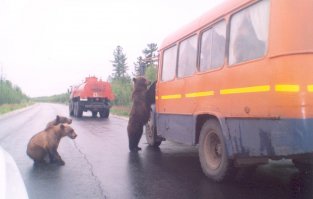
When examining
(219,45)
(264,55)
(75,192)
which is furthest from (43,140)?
(264,55)

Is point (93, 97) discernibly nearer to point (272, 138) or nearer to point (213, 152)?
point (213, 152)

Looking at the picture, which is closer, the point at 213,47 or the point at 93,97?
the point at 213,47

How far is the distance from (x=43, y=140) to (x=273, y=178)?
178 inches

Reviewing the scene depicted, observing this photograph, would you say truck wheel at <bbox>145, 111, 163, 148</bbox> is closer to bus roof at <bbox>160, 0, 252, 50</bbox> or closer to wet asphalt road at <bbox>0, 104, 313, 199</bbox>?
wet asphalt road at <bbox>0, 104, 313, 199</bbox>

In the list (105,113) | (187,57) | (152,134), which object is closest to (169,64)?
(187,57)

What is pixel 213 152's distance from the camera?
7.52m

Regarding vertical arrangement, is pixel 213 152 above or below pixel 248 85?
below

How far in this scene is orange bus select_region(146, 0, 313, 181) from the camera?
5.55 m

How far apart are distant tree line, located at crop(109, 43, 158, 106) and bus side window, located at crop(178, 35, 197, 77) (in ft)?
9.59

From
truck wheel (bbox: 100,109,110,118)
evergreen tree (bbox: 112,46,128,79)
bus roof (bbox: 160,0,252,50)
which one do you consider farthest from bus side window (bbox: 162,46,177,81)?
evergreen tree (bbox: 112,46,128,79)

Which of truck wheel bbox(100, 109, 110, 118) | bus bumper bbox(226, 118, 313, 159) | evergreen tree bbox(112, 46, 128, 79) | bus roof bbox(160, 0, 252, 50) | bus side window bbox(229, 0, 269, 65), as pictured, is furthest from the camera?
evergreen tree bbox(112, 46, 128, 79)

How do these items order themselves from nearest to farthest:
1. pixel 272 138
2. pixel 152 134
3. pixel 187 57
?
pixel 272 138 < pixel 187 57 < pixel 152 134

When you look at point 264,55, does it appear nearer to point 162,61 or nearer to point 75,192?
point 75,192

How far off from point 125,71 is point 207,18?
9530 centimetres
